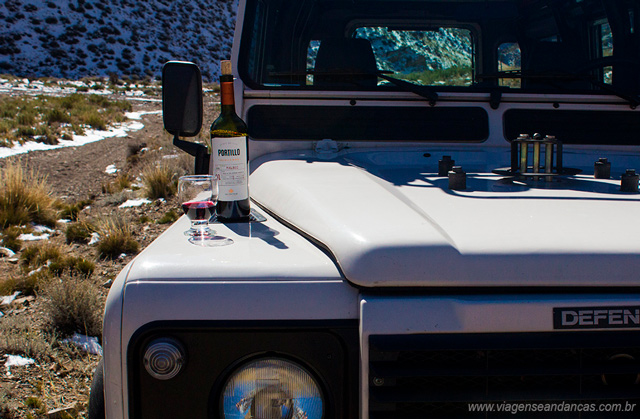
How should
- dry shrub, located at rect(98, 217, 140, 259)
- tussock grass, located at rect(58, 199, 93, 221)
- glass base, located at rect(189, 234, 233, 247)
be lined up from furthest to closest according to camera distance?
tussock grass, located at rect(58, 199, 93, 221)
dry shrub, located at rect(98, 217, 140, 259)
glass base, located at rect(189, 234, 233, 247)

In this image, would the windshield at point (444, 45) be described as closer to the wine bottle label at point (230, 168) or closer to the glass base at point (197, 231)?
the wine bottle label at point (230, 168)

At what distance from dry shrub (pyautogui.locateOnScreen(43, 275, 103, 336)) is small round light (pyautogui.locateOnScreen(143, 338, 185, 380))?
122 inches

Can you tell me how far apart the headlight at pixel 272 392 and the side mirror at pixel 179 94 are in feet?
4.24

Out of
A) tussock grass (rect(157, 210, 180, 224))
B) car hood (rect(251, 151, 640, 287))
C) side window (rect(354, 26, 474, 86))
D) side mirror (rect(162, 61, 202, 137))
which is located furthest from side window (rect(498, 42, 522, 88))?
tussock grass (rect(157, 210, 180, 224))

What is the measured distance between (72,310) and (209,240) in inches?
120

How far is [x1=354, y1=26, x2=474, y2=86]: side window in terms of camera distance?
9.33ft

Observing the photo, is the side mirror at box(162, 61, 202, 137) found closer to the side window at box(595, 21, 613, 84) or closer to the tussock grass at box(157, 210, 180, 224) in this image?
the side window at box(595, 21, 613, 84)

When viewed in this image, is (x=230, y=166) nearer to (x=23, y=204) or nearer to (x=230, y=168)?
(x=230, y=168)

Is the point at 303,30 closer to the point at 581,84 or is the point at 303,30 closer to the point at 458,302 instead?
the point at 581,84

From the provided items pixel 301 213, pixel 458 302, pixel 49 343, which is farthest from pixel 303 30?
pixel 49 343

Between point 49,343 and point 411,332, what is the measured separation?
3352 millimetres

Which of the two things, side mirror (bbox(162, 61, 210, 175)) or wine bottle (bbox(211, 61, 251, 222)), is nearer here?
wine bottle (bbox(211, 61, 251, 222))

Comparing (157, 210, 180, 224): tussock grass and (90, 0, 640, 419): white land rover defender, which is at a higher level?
(90, 0, 640, 419): white land rover defender

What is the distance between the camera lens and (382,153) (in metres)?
2.55
